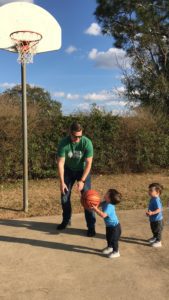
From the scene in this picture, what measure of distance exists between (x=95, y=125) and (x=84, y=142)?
6076mm

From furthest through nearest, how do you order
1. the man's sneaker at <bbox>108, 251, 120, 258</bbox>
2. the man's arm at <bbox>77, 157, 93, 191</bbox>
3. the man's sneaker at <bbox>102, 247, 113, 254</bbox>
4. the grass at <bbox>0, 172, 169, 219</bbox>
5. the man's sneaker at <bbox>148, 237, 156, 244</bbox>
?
the grass at <bbox>0, 172, 169, 219</bbox> < the man's arm at <bbox>77, 157, 93, 191</bbox> < the man's sneaker at <bbox>148, 237, 156, 244</bbox> < the man's sneaker at <bbox>102, 247, 113, 254</bbox> < the man's sneaker at <bbox>108, 251, 120, 258</bbox>

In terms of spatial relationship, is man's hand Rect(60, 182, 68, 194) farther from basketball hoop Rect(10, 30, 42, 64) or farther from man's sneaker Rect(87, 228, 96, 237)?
basketball hoop Rect(10, 30, 42, 64)

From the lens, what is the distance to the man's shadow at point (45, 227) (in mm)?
6236

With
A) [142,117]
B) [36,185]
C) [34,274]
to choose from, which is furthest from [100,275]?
[142,117]

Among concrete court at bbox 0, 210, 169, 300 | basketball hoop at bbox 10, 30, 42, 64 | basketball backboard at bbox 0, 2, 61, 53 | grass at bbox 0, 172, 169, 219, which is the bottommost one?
concrete court at bbox 0, 210, 169, 300

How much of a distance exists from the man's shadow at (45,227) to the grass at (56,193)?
21.5 inches

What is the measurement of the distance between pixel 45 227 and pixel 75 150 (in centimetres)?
137

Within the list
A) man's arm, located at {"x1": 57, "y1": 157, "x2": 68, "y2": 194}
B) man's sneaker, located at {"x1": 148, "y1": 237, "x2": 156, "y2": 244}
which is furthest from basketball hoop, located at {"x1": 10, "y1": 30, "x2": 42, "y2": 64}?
man's sneaker, located at {"x1": 148, "y1": 237, "x2": 156, "y2": 244}

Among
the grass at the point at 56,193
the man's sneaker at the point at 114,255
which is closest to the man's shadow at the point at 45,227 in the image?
the grass at the point at 56,193

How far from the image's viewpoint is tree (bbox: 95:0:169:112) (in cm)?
2586

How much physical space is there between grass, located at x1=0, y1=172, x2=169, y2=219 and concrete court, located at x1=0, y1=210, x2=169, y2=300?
1.12 meters

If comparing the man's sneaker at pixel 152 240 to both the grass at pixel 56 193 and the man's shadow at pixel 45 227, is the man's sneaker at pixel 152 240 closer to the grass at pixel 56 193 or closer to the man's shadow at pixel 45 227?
the man's shadow at pixel 45 227

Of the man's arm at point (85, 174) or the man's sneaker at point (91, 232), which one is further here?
the man's sneaker at point (91, 232)

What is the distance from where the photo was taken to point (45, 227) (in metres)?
6.54
